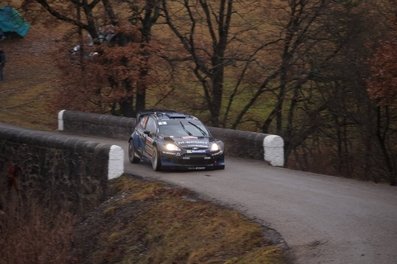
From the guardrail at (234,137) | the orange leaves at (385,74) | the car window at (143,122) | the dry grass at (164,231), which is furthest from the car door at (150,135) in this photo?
the orange leaves at (385,74)

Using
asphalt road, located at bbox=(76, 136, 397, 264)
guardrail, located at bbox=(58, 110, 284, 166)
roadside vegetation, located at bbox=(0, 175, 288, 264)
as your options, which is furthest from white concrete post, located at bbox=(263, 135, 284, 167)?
roadside vegetation, located at bbox=(0, 175, 288, 264)

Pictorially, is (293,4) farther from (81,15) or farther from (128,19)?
(81,15)

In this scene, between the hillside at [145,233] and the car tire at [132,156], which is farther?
the car tire at [132,156]

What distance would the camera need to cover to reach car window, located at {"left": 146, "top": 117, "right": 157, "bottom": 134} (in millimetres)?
18236

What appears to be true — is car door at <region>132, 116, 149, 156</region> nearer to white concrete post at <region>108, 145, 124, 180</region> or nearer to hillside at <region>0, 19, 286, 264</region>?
white concrete post at <region>108, 145, 124, 180</region>

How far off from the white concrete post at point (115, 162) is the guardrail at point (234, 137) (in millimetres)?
4877

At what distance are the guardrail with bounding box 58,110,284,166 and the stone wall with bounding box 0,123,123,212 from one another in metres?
4.92

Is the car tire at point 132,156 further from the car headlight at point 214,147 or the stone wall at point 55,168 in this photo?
the car headlight at point 214,147

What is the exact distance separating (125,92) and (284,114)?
667cm

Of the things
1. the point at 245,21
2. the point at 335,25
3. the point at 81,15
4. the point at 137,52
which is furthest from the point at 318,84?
the point at 81,15

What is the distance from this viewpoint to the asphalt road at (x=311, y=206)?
1002 centimetres

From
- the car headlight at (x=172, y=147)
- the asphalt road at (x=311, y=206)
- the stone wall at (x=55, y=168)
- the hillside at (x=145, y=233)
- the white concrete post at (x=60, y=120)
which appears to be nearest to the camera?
the asphalt road at (x=311, y=206)

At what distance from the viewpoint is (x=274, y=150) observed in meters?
19.9

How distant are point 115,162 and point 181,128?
2216mm
